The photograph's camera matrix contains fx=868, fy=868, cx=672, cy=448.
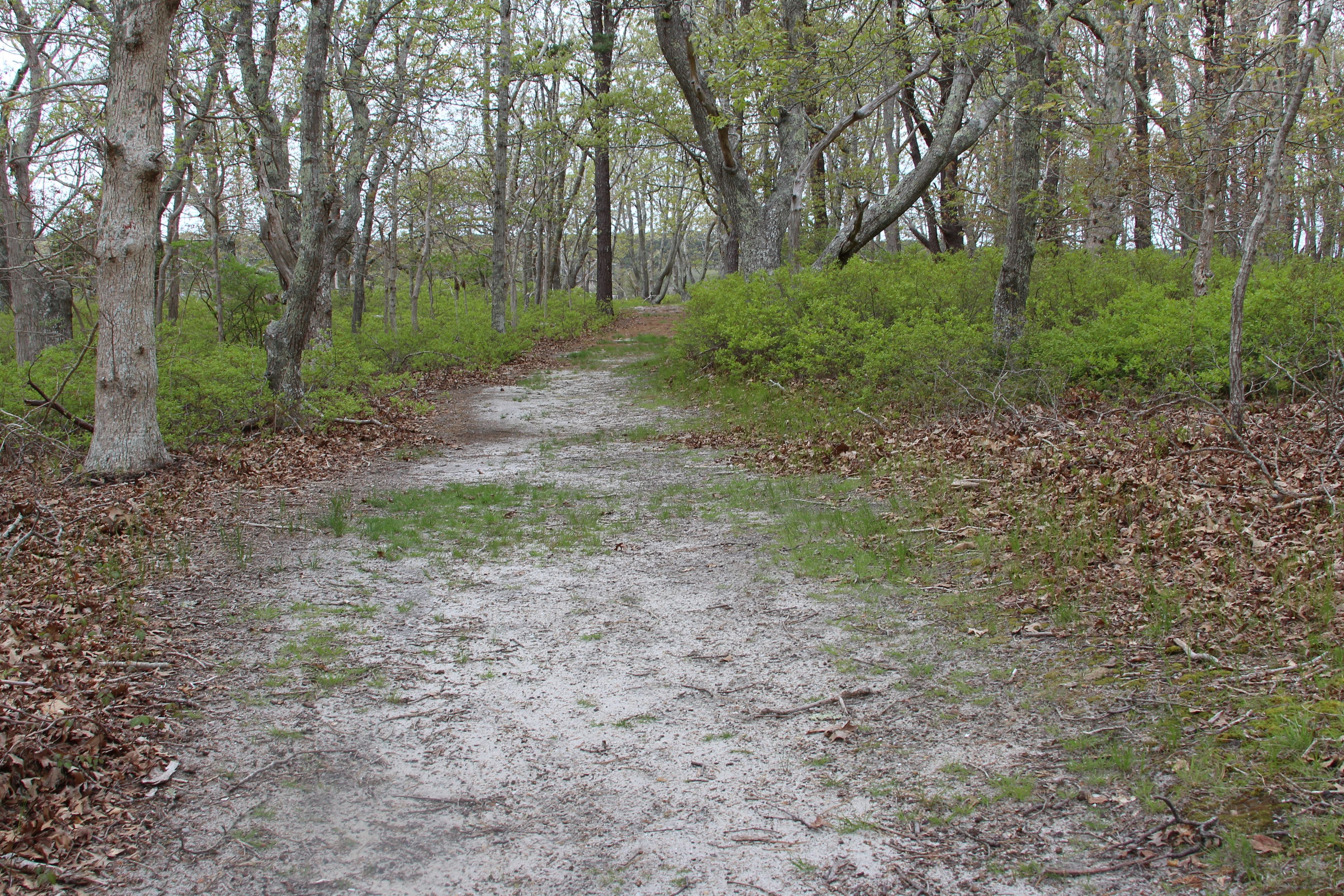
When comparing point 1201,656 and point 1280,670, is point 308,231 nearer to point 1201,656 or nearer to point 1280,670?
point 1201,656

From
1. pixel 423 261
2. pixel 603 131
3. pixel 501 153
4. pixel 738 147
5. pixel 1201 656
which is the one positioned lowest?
pixel 1201 656

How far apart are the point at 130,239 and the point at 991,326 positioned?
10.1 meters

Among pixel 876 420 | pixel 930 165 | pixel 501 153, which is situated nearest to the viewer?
pixel 876 420

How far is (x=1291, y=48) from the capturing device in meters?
8.17

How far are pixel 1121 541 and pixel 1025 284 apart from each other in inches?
241

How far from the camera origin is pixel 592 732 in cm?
419

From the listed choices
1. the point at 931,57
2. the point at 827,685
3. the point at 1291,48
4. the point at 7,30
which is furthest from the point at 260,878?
the point at 931,57

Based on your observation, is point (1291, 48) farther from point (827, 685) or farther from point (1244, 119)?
point (827, 685)

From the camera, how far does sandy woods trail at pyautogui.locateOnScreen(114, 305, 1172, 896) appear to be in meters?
3.17

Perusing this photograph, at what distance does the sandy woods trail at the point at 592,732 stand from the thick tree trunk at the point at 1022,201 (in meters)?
5.47

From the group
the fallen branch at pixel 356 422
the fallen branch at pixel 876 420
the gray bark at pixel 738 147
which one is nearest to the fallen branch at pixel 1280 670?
the fallen branch at pixel 876 420

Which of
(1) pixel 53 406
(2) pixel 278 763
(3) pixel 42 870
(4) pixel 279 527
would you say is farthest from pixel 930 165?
(3) pixel 42 870

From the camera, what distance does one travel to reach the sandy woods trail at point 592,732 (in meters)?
3.17

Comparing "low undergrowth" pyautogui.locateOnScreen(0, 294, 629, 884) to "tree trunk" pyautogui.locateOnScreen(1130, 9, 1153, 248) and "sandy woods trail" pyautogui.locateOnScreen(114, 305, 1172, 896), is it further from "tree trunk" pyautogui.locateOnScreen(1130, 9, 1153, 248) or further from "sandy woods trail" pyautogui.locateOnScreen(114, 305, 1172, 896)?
"tree trunk" pyautogui.locateOnScreen(1130, 9, 1153, 248)
